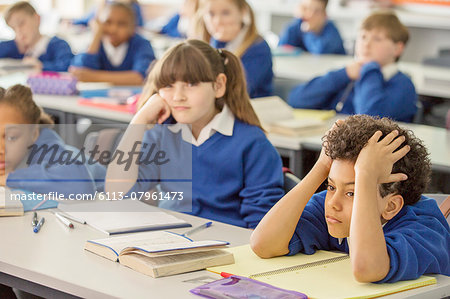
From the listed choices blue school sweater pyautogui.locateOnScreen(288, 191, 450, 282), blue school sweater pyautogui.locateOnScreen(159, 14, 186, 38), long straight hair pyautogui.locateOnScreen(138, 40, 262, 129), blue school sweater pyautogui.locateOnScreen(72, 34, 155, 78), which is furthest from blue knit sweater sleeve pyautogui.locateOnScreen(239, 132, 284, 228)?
blue school sweater pyautogui.locateOnScreen(159, 14, 186, 38)

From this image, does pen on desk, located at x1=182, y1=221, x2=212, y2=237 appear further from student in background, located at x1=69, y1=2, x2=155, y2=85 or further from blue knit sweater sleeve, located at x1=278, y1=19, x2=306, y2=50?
blue knit sweater sleeve, located at x1=278, y1=19, x2=306, y2=50

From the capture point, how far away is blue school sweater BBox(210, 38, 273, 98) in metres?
3.79

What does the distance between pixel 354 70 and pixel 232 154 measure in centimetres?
Result: 163

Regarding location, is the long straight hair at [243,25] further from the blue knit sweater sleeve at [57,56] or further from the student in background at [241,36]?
the blue knit sweater sleeve at [57,56]

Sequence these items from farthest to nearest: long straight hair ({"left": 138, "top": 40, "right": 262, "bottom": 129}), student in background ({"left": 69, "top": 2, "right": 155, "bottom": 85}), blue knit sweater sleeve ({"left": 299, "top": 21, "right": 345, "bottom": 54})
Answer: blue knit sweater sleeve ({"left": 299, "top": 21, "right": 345, "bottom": 54}) < student in background ({"left": 69, "top": 2, "right": 155, "bottom": 85}) < long straight hair ({"left": 138, "top": 40, "right": 262, "bottom": 129})

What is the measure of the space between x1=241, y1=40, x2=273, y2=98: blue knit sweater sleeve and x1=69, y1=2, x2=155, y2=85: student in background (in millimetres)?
781

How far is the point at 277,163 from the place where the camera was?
219cm

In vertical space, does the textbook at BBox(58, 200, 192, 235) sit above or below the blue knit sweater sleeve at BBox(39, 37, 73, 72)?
below

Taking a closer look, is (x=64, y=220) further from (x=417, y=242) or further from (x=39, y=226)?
(x=417, y=242)

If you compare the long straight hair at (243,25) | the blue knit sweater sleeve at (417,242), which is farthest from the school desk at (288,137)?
the blue knit sweater sleeve at (417,242)

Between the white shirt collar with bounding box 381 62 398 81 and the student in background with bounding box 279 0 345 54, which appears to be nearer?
the white shirt collar with bounding box 381 62 398 81

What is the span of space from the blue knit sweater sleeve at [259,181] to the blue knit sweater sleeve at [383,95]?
1.36m

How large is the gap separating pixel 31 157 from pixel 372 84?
181 cm

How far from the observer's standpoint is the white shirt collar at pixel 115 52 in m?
4.53
